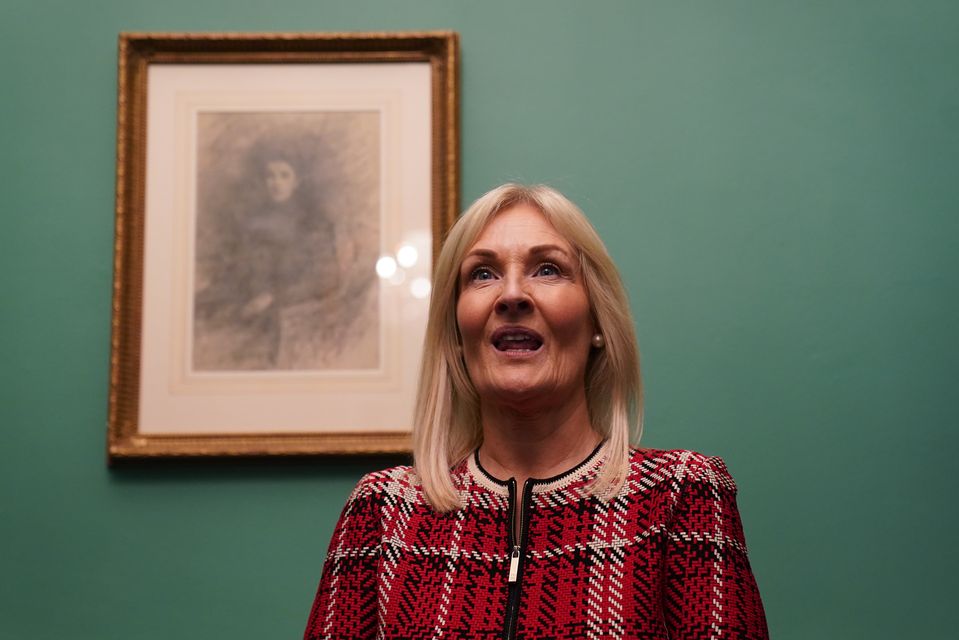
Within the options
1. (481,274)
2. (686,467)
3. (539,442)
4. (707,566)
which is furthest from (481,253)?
(707,566)

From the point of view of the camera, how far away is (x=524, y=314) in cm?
125

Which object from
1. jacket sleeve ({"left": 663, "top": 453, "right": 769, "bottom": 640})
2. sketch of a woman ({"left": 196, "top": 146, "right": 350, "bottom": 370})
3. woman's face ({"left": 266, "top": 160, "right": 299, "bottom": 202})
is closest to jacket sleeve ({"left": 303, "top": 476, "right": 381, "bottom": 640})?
jacket sleeve ({"left": 663, "top": 453, "right": 769, "bottom": 640})

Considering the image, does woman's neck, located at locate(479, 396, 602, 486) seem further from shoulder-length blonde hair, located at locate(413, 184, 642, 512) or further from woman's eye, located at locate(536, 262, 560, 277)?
woman's eye, located at locate(536, 262, 560, 277)

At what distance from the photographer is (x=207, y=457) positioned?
5.74 feet

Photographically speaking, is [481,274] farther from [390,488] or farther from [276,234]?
[276,234]

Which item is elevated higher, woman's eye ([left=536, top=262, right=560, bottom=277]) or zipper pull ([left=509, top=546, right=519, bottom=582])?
woman's eye ([left=536, top=262, right=560, bottom=277])

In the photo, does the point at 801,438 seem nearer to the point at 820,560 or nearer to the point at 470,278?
the point at 820,560

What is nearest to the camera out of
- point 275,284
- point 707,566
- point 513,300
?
point 707,566

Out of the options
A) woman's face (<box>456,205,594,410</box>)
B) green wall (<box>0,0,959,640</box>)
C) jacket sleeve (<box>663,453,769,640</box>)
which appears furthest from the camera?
green wall (<box>0,0,959,640</box>)

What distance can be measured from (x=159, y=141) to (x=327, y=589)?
96 centimetres

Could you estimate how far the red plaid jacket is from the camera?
44.5 inches

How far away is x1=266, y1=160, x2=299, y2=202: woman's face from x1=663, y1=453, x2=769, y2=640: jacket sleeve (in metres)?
0.96

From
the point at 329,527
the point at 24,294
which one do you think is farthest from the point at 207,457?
the point at 24,294

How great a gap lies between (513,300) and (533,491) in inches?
9.5
